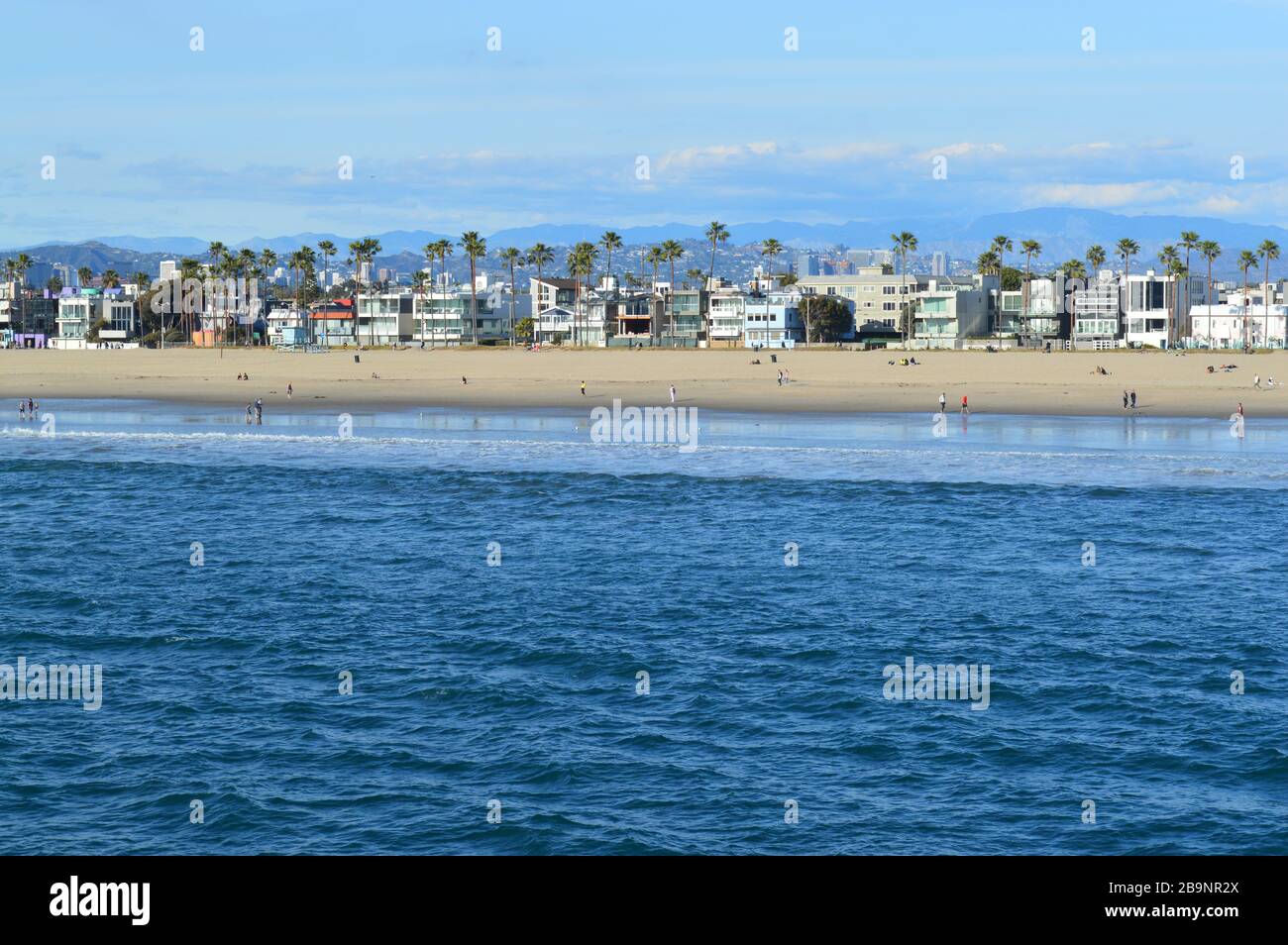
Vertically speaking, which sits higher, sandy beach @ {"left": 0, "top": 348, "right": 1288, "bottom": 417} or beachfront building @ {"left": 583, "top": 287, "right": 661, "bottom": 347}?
beachfront building @ {"left": 583, "top": 287, "right": 661, "bottom": 347}

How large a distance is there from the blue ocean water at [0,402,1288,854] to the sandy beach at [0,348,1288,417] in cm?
2871

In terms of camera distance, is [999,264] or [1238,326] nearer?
[1238,326]

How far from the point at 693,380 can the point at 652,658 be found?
73.5 m

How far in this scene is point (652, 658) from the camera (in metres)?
26.6

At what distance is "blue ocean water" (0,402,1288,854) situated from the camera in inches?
736

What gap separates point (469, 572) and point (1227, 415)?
52.3 meters

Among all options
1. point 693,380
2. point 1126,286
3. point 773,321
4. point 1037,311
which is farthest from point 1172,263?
point 693,380

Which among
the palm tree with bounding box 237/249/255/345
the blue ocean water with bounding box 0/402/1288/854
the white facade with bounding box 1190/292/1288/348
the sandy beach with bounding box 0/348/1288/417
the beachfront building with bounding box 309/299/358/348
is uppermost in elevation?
the palm tree with bounding box 237/249/255/345

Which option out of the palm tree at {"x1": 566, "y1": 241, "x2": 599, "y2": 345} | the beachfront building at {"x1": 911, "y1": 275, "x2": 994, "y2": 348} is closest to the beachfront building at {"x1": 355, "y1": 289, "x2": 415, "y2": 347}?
the palm tree at {"x1": 566, "y1": 241, "x2": 599, "y2": 345}

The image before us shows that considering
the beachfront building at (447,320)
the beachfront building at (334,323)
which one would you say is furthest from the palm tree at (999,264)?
the beachfront building at (334,323)

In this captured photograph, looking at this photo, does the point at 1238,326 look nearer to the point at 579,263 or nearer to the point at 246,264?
the point at 579,263

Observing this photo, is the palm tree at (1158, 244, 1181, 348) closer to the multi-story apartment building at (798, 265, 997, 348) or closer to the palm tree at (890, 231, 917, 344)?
the multi-story apartment building at (798, 265, 997, 348)

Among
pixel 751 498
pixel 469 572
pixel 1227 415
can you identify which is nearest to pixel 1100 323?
pixel 1227 415

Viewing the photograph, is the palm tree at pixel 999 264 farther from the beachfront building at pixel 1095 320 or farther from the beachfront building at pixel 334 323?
the beachfront building at pixel 334 323
